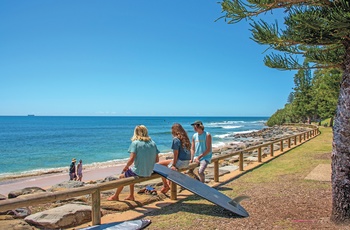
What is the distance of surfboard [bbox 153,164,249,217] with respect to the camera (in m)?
4.84

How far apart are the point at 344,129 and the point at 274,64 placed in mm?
1506

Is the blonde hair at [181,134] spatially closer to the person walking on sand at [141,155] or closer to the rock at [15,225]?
the person walking on sand at [141,155]

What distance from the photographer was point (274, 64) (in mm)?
4891

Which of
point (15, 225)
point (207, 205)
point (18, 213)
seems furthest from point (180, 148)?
point (18, 213)

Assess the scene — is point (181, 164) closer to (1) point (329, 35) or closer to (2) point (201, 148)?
(2) point (201, 148)

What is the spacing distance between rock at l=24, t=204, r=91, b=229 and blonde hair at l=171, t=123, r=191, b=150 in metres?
2.13

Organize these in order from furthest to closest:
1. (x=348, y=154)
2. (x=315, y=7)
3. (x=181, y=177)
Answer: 1. (x=181, y=177)
2. (x=315, y=7)
3. (x=348, y=154)

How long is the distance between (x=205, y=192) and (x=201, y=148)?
4.49ft

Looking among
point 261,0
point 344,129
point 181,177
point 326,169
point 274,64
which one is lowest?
point 326,169

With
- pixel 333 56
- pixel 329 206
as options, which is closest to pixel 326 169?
pixel 329 206

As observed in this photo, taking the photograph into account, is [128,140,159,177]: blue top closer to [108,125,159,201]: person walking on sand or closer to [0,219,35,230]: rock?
[108,125,159,201]: person walking on sand

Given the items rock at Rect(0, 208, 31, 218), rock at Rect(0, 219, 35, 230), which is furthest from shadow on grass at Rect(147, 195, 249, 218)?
rock at Rect(0, 208, 31, 218)

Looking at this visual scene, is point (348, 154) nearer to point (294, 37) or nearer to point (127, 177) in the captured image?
point (294, 37)

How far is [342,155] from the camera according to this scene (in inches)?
155
